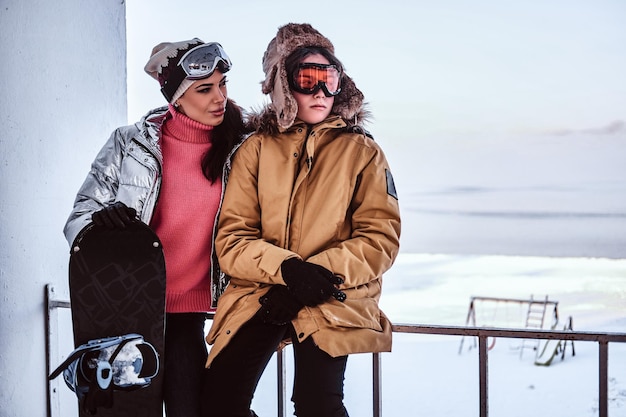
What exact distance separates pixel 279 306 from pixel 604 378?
0.90 metres

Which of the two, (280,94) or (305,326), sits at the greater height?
(280,94)

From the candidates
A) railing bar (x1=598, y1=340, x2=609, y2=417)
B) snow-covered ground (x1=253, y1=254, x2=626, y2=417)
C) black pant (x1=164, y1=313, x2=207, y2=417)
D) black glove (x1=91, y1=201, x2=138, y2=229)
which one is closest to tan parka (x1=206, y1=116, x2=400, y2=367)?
black pant (x1=164, y1=313, x2=207, y2=417)

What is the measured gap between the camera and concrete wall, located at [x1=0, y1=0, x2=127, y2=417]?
2.10 metres

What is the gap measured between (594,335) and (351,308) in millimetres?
663

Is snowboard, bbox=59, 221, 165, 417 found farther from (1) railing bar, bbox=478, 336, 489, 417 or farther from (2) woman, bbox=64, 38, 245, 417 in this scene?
(1) railing bar, bbox=478, 336, 489, 417

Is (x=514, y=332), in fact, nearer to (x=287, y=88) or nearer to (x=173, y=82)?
(x=287, y=88)

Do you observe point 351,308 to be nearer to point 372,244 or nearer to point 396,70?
point 372,244

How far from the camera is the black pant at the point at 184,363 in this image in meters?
1.65

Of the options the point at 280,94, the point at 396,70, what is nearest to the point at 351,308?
the point at 280,94

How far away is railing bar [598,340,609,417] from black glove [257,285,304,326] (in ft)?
2.66

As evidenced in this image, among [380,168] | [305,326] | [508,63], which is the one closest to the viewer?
[305,326]

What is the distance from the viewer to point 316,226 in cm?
160

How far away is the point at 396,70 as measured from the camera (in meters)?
Result: 18.6

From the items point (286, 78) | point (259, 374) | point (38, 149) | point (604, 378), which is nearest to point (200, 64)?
point (286, 78)
